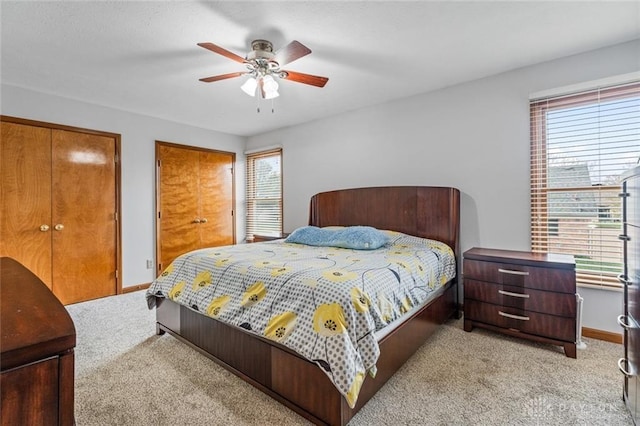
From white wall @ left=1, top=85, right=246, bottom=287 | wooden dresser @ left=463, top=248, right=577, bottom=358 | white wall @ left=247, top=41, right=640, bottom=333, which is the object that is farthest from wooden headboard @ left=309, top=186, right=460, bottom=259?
white wall @ left=1, top=85, right=246, bottom=287

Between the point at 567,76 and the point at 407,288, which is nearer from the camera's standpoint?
the point at 407,288

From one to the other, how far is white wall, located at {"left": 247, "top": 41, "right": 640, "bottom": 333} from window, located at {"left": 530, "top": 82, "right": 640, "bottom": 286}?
0.36 feet

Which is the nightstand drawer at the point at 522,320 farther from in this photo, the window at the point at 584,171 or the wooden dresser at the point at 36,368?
the wooden dresser at the point at 36,368

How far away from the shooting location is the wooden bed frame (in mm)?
1559

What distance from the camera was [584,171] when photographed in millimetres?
2549

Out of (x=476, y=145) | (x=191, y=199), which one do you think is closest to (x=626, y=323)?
(x=476, y=145)

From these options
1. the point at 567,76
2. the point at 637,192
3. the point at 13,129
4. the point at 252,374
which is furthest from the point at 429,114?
the point at 13,129

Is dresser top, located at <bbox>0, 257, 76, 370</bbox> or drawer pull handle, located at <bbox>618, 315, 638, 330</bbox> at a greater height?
dresser top, located at <bbox>0, 257, 76, 370</bbox>

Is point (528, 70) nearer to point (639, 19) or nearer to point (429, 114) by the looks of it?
point (639, 19)

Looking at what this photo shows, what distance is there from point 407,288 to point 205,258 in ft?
5.06

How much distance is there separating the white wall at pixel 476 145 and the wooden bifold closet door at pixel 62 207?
9.83 feet

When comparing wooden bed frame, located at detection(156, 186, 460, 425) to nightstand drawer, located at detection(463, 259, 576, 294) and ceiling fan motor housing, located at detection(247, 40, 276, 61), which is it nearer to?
nightstand drawer, located at detection(463, 259, 576, 294)

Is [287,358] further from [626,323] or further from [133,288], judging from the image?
[133,288]

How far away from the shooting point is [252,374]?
1.87 meters
